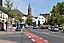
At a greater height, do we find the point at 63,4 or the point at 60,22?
the point at 63,4

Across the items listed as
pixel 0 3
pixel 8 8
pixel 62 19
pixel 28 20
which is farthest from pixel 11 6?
pixel 28 20

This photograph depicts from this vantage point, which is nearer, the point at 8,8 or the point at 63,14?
the point at 8,8

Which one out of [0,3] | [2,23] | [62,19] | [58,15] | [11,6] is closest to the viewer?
[11,6]

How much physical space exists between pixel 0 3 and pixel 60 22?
3082 cm

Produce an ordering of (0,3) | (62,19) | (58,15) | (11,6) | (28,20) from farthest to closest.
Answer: (28,20) < (58,15) < (62,19) < (0,3) < (11,6)

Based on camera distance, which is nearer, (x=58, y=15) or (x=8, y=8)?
(x=8, y=8)

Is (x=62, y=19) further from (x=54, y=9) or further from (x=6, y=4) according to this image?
(x=6, y=4)

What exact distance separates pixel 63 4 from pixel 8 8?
54.6m

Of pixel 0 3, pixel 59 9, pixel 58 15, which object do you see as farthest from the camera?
pixel 59 9

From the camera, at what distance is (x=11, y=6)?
7306 cm

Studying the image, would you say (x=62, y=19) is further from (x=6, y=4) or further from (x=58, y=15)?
(x=6, y=4)

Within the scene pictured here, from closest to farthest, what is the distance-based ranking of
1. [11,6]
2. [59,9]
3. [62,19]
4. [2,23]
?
[11,6]
[2,23]
[62,19]
[59,9]

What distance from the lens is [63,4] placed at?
123 metres

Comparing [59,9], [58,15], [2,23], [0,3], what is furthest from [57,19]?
[2,23]
